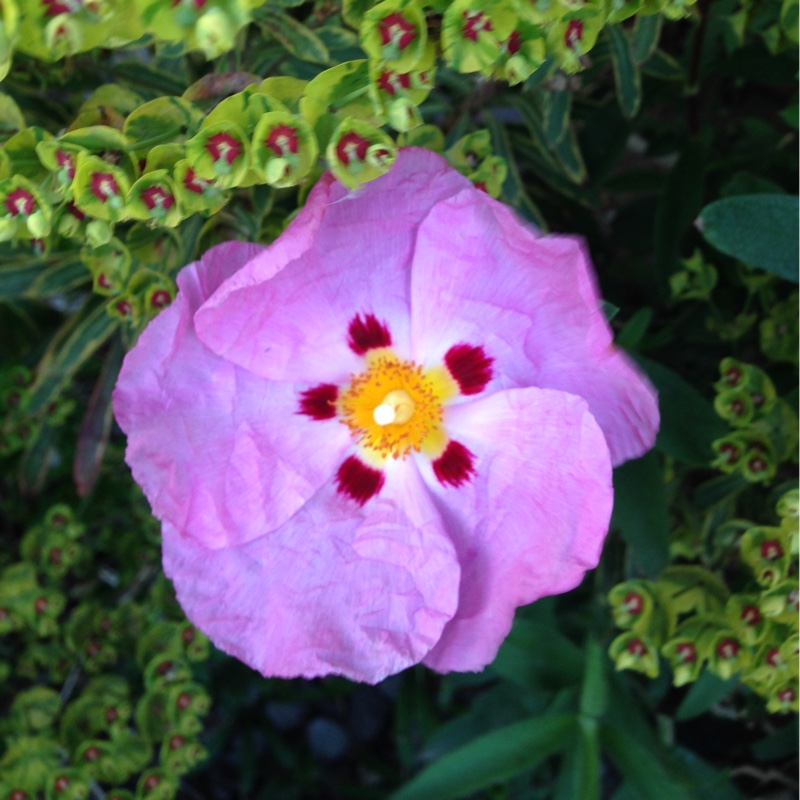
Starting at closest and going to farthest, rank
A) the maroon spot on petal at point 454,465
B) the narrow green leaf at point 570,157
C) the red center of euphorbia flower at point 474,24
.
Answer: the red center of euphorbia flower at point 474,24 → the maroon spot on petal at point 454,465 → the narrow green leaf at point 570,157

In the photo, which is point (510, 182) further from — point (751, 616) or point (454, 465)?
point (751, 616)

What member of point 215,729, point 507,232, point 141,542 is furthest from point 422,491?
point 215,729

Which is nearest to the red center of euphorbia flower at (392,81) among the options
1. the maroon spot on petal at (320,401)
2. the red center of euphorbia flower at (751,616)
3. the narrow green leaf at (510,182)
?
the maroon spot on petal at (320,401)

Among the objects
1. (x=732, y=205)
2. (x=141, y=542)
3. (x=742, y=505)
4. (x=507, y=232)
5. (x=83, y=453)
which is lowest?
(x=141, y=542)

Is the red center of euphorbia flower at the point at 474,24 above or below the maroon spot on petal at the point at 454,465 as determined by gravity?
above

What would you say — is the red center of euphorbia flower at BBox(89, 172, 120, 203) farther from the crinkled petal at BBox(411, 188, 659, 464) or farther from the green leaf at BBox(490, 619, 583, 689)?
the green leaf at BBox(490, 619, 583, 689)

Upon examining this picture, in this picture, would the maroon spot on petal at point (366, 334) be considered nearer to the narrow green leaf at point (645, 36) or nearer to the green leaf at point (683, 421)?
the green leaf at point (683, 421)

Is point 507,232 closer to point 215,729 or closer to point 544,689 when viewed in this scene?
point 544,689

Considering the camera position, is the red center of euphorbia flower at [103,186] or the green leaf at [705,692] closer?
the red center of euphorbia flower at [103,186]
